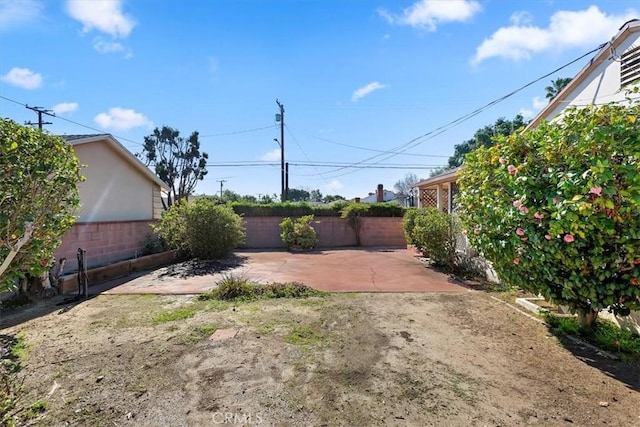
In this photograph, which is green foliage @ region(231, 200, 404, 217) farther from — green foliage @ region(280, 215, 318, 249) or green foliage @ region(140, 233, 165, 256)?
green foliage @ region(140, 233, 165, 256)

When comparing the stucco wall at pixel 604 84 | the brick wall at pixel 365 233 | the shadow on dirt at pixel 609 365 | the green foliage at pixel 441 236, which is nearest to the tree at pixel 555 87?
the brick wall at pixel 365 233

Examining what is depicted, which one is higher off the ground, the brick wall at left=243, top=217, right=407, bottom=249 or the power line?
the power line

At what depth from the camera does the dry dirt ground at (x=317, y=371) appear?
2.46 m

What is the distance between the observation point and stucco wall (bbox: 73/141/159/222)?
8656mm

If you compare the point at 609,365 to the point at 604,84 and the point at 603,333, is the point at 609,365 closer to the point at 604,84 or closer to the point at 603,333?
the point at 603,333

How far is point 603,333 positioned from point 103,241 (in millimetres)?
11020

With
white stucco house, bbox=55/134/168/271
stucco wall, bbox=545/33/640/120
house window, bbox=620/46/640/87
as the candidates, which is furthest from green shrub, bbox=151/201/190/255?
house window, bbox=620/46/640/87

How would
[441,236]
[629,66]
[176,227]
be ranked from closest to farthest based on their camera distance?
[629,66], [441,236], [176,227]

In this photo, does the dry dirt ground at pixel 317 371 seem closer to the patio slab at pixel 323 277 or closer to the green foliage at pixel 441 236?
the patio slab at pixel 323 277

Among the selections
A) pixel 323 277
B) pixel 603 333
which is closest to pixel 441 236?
pixel 323 277

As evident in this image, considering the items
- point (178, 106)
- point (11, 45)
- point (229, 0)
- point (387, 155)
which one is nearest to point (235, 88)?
point (178, 106)

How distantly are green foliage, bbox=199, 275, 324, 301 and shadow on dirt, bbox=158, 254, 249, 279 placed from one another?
253 cm

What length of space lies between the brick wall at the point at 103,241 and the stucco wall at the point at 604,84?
10812 mm

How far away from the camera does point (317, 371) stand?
3.12 metres
